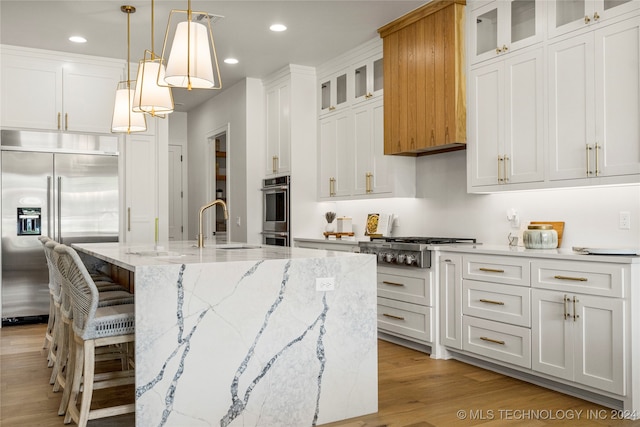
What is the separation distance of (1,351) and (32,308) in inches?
46.3

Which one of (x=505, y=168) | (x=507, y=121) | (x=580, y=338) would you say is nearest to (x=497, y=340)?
(x=580, y=338)

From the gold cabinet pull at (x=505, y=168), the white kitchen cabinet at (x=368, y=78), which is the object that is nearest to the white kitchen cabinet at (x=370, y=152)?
the white kitchen cabinet at (x=368, y=78)

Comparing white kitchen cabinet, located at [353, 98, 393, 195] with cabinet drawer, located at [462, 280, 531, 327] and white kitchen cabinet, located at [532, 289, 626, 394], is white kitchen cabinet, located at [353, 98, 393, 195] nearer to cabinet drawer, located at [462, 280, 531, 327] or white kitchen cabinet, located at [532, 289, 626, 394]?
cabinet drawer, located at [462, 280, 531, 327]

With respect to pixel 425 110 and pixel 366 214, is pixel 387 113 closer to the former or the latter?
pixel 425 110

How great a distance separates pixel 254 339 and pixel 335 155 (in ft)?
11.4

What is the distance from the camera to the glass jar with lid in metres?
3.60

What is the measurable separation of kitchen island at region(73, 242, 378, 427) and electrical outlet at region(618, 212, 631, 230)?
1665 millimetres

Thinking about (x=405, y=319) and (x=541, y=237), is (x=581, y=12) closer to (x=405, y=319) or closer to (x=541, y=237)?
(x=541, y=237)

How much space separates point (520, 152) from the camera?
3770 mm

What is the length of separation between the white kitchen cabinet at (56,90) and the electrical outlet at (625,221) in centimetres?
487

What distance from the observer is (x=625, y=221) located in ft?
11.2

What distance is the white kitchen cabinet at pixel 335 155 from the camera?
5.63m

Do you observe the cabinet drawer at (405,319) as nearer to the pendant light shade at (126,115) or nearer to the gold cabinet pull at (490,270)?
the gold cabinet pull at (490,270)

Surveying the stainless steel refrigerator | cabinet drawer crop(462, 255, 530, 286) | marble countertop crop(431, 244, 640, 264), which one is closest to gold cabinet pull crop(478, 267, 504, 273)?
cabinet drawer crop(462, 255, 530, 286)
